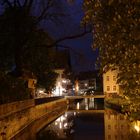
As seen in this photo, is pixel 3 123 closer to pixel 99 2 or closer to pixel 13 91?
pixel 13 91

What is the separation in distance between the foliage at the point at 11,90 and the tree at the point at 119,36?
54.5ft

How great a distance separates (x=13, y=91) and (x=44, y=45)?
8563 mm

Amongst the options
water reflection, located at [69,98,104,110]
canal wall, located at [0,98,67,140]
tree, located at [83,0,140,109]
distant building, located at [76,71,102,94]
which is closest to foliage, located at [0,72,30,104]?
canal wall, located at [0,98,67,140]

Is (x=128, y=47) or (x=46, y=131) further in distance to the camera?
(x=46, y=131)

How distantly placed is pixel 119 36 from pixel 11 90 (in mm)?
20769

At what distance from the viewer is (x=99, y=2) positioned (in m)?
11.8

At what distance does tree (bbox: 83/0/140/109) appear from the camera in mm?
11094

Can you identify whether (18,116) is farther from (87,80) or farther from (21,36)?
(87,80)

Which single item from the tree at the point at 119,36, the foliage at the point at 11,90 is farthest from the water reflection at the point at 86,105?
the tree at the point at 119,36

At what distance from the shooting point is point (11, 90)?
3144cm

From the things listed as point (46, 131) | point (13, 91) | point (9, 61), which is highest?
point (9, 61)

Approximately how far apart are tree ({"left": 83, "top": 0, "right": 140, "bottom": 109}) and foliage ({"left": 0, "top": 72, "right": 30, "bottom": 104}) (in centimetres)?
1661

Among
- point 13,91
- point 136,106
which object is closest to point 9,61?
point 13,91

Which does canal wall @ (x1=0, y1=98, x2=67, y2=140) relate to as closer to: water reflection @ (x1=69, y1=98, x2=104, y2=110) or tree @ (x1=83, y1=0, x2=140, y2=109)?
tree @ (x1=83, y1=0, x2=140, y2=109)
